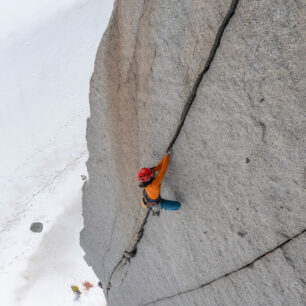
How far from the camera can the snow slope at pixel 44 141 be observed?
13.8m

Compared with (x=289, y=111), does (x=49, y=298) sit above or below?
above

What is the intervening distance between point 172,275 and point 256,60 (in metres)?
4.97

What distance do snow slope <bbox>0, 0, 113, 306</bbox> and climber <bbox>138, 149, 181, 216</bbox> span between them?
32.6 feet

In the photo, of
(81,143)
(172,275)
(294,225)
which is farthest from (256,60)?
(81,143)

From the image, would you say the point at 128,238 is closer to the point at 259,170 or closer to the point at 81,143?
the point at 259,170

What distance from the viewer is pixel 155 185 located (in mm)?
4871

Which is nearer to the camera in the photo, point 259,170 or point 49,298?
point 259,170

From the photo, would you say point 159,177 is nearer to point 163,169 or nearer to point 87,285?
point 163,169

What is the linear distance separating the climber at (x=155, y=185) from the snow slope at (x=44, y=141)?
9.94m

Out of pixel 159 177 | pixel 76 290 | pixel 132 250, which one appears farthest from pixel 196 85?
pixel 76 290

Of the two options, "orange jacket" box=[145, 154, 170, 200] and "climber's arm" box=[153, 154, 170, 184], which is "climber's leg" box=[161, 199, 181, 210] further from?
"climber's arm" box=[153, 154, 170, 184]

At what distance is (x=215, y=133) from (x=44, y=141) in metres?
15.6

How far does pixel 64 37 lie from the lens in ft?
67.9

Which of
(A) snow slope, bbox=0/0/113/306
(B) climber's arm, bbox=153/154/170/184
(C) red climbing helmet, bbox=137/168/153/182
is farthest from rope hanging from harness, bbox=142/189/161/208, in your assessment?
(A) snow slope, bbox=0/0/113/306
